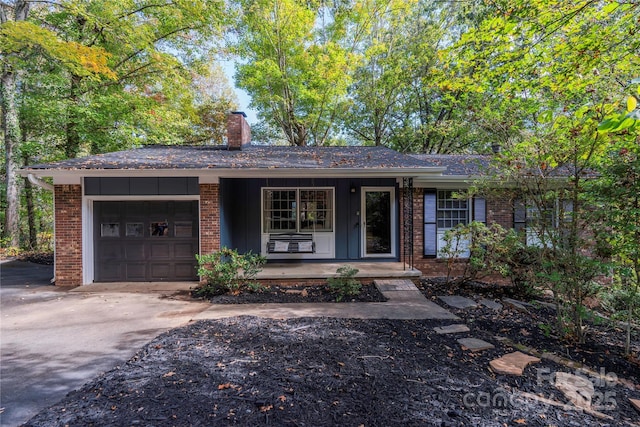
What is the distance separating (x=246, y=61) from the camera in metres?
14.1

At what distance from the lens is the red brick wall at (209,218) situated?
629 cm

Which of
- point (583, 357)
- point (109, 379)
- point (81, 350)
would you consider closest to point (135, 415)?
point (109, 379)

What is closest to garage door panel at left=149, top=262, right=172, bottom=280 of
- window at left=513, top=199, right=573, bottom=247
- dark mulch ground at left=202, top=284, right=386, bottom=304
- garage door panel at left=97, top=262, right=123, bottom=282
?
garage door panel at left=97, top=262, right=123, bottom=282

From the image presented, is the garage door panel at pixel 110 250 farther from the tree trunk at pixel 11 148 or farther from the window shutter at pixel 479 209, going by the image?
the window shutter at pixel 479 209

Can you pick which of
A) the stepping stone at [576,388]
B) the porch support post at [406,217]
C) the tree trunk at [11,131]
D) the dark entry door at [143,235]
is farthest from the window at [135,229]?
the stepping stone at [576,388]

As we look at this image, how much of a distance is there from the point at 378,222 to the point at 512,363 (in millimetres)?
5318

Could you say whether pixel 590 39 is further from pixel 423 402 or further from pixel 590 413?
pixel 423 402

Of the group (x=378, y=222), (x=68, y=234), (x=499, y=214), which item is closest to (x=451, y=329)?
(x=378, y=222)

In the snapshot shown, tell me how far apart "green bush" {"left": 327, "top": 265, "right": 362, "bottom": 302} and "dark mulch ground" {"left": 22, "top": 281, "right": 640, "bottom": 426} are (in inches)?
65.0

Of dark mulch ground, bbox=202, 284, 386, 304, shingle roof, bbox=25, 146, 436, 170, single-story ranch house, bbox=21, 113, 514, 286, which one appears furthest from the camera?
single-story ranch house, bbox=21, 113, 514, 286

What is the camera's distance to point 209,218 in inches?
249

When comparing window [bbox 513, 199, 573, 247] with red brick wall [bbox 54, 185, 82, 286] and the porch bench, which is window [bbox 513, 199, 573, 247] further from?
red brick wall [bbox 54, 185, 82, 286]

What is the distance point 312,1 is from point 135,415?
1636cm

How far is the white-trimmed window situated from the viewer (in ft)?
25.0
